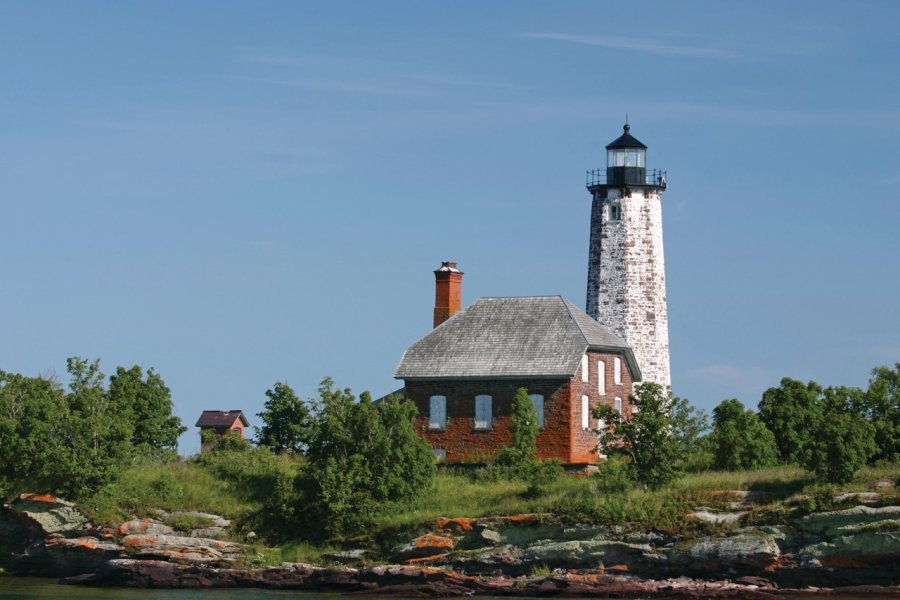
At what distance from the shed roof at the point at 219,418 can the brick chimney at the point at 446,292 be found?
26.7m

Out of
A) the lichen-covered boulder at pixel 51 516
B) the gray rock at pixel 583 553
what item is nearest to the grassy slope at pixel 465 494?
the lichen-covered boulder at pixel 51 516

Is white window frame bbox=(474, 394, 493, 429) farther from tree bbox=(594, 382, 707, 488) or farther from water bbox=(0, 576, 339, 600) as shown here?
water bbox=(0, 576, 339, 600)

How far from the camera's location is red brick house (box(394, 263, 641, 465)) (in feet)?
182

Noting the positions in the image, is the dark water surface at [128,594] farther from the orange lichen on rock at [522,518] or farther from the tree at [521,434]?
the tree at [521,434]

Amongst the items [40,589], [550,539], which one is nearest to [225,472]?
[40,589]

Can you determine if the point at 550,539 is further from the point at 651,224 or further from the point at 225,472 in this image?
the point at 651,224

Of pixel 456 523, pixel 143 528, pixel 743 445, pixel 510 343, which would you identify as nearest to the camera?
pixel 456 523

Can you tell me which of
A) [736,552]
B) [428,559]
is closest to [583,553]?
[736,552]

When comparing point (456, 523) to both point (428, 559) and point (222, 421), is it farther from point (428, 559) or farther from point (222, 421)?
point (222, 421)

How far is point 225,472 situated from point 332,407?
4922 millimetres

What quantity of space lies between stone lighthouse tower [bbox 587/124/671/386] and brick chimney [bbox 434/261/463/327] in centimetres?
723

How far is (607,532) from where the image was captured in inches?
1831

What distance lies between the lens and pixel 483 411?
5650cm

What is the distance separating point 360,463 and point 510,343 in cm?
926
